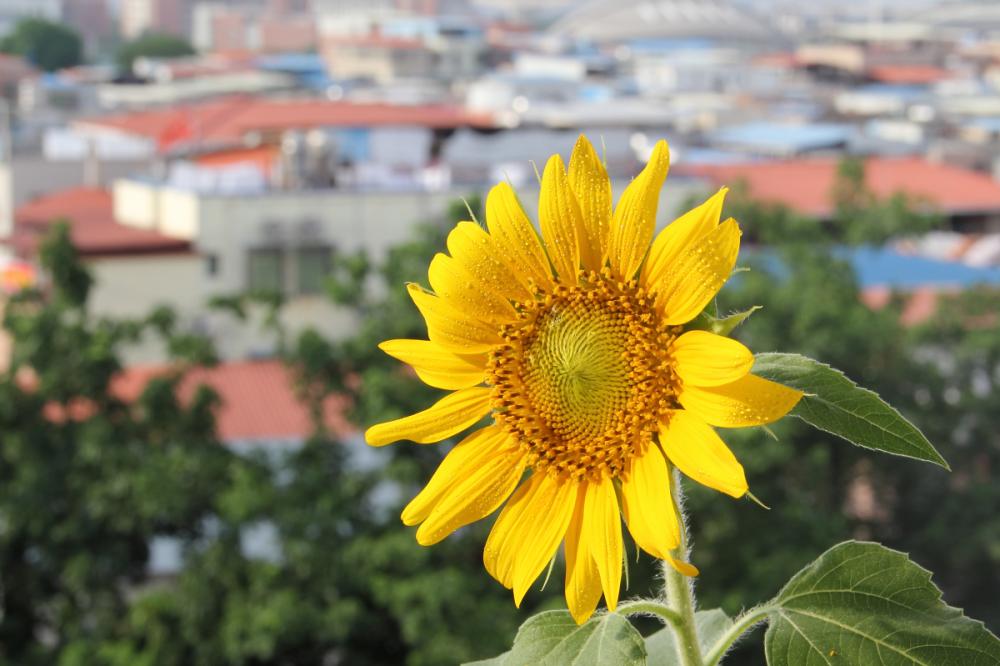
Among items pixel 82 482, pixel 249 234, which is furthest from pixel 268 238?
pixel 82 482

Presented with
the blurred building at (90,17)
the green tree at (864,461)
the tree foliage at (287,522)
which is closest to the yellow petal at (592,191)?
the tree foliage at (287,522)

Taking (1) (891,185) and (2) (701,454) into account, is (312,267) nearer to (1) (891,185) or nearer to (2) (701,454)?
(1) (891,185)

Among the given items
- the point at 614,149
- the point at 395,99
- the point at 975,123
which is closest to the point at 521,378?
the point at 614,149

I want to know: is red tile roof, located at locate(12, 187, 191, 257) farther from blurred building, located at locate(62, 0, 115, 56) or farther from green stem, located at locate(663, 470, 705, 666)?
blurred building, located at locate(62, 0, 115, 56)

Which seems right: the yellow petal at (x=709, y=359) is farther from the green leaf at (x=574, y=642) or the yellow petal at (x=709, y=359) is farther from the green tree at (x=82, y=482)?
the green tree at (x=82, y=482)

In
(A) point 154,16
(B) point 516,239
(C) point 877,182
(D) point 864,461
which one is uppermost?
(B) point 516,239
